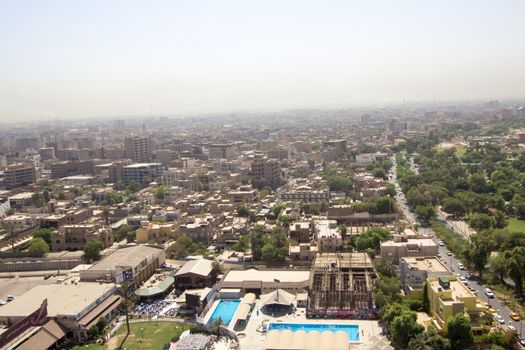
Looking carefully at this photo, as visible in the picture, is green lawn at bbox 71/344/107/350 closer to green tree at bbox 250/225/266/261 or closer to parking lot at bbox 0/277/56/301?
parking lot at bbox 0/277/56/301

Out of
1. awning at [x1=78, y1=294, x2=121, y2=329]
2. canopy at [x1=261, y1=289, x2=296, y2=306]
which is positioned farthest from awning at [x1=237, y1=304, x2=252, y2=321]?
awning at [x1=78, y1=294, x2=121, y2=329]

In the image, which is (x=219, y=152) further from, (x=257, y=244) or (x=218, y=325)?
(x=218, y=325)

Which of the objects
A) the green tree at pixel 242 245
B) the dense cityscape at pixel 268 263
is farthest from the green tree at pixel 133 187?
the green tree at pixel 242 245

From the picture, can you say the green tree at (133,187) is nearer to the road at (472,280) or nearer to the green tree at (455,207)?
the road at (472,280)

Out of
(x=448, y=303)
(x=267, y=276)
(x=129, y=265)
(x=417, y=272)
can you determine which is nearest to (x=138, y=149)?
(x=129, y=265)

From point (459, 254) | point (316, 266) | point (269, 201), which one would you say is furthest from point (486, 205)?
point (316, 266)

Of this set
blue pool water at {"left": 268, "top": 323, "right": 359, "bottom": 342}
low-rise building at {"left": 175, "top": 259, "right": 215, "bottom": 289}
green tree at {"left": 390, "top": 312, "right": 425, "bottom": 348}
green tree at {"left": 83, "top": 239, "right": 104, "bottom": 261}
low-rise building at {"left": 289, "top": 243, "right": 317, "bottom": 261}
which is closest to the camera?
green tree at {"left": 390, "top": 312, "right": 425, "bottom": 348}
